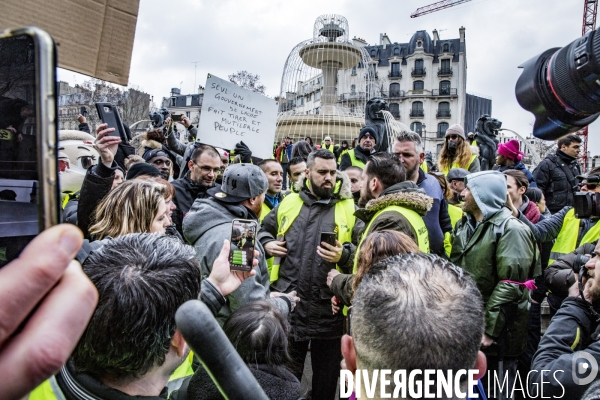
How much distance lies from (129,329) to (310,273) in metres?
2.37

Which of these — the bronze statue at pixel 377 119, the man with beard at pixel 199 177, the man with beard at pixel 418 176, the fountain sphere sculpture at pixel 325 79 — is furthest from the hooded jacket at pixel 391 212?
the fountain sphere sculpture at pixel 325 79

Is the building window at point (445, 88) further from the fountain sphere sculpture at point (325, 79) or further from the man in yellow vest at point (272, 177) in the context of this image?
the man in yellow vest at point (272, 177)

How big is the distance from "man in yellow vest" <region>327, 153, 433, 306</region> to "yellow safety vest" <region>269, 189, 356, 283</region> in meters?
0.23

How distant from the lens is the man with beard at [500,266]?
9.70 ft

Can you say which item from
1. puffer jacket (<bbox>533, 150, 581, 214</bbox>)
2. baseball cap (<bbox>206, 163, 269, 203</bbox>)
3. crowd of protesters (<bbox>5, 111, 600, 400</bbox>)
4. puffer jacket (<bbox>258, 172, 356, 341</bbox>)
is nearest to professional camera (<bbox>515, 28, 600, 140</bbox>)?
crowd of protesters (<bbox>5, 111, 600, 400</bbox>)

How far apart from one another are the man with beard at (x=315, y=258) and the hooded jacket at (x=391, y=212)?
0.33 meters

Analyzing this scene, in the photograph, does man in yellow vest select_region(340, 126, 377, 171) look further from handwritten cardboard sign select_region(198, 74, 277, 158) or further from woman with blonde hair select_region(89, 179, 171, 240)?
woman with blonde hair select_region(89, 179, 171, 240)

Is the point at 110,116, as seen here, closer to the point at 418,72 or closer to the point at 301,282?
the point at 301,282

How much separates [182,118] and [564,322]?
425cm

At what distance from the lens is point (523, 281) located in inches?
119

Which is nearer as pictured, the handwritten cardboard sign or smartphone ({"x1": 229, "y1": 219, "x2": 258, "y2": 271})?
smartphone ({"x1": 229, "y1": 219, "x2": 258, "y2": 271})

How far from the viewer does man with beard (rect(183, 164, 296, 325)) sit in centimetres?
248

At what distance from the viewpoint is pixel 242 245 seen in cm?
220

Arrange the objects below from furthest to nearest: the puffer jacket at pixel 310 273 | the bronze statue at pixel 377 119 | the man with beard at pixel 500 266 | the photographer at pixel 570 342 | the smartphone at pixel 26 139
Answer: the bronze statue at pixel 377 119 < the puffer jacket at pixel 310 273 < the man with beard at pixel 500 266 < the photographer at pixel 570 342 < the smartphone at pixel 26 139
